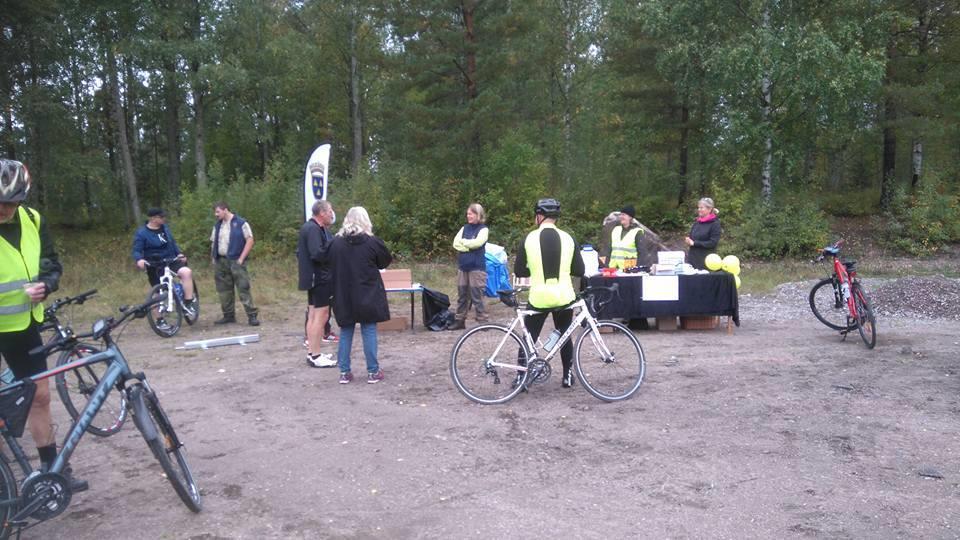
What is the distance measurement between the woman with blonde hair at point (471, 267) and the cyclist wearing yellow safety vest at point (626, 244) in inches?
70.9

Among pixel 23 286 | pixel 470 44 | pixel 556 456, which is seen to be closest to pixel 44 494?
pixel 23 286

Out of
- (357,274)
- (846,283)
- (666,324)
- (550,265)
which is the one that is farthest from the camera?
(666,324)

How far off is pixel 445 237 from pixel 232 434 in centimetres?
1530

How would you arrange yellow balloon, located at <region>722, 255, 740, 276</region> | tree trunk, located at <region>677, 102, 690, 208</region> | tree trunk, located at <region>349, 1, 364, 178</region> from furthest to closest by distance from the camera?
tree trunk, located at <region>349, 1, 364, 178</region> < tree trunk, located at <region>677, 102, 690, 208</region> < yellow balloon, located at <region>722, 255, 740, 276</region>

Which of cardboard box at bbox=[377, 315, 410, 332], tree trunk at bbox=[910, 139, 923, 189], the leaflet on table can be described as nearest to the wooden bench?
cardboard box at bbox=[377, 315, 410, 332]

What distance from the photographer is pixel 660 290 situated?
861 cm

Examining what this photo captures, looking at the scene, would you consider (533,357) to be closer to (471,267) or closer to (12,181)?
(471,267)

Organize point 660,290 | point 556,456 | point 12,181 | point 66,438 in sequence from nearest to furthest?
point 66,438 < point 12,181 < point 556,456 < point 660,290

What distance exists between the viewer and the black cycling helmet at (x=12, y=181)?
3.61 meters

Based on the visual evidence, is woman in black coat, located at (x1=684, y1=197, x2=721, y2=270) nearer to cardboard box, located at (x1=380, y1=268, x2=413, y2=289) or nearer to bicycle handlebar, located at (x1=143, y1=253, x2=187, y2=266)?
cardboard box, located at (x1=380, y1=268, x2=413, y2=289)

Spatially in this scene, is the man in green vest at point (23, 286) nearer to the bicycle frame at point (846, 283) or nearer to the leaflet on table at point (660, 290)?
the leaflet on table at point (660, 290)

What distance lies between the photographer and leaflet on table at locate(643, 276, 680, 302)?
8594 mm

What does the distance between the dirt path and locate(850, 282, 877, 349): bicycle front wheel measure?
0.34 meters

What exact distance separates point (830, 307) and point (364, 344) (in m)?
6.87
